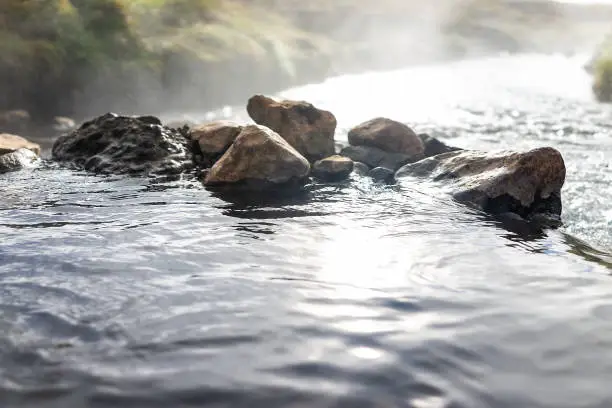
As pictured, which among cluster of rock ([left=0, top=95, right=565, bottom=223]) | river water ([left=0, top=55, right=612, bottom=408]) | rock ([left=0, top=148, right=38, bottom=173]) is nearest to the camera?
river water ([left=0, top=55, right=612, bottom=408])

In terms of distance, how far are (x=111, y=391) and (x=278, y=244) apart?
3.92 meters

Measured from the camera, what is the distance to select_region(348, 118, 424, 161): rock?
14344 millimetres

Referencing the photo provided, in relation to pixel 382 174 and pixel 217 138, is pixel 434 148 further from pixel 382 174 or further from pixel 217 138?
pixel 217 138

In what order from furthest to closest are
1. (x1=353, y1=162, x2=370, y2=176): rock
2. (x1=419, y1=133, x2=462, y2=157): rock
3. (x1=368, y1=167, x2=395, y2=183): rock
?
(x1=419, y1=133, x2=462, y2=157): rock, (x1=353, y1=162, x2=370, y2=176): rock, (x1=368, y1=167, x2=395, y2=183): rock

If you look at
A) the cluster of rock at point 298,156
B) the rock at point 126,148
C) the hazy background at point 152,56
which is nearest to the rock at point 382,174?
the cluster of rock at point 298,156

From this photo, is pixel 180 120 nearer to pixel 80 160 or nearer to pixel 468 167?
pixel 80 160

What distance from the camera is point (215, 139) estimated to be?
13.9 metres

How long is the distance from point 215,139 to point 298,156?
2959 millimetres

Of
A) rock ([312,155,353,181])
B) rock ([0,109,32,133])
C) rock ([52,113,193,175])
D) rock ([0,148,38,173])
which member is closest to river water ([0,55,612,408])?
rock ([312,155,353,181])

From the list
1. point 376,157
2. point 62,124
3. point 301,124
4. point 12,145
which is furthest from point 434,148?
point 62,124

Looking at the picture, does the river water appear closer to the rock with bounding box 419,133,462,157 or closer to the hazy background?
the rock with bounding box 419,133,462,157

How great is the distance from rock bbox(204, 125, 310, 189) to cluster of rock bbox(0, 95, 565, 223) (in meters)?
0.02

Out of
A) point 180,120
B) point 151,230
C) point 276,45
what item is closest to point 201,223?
point 151,230

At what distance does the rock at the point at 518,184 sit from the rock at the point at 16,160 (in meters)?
10.6
